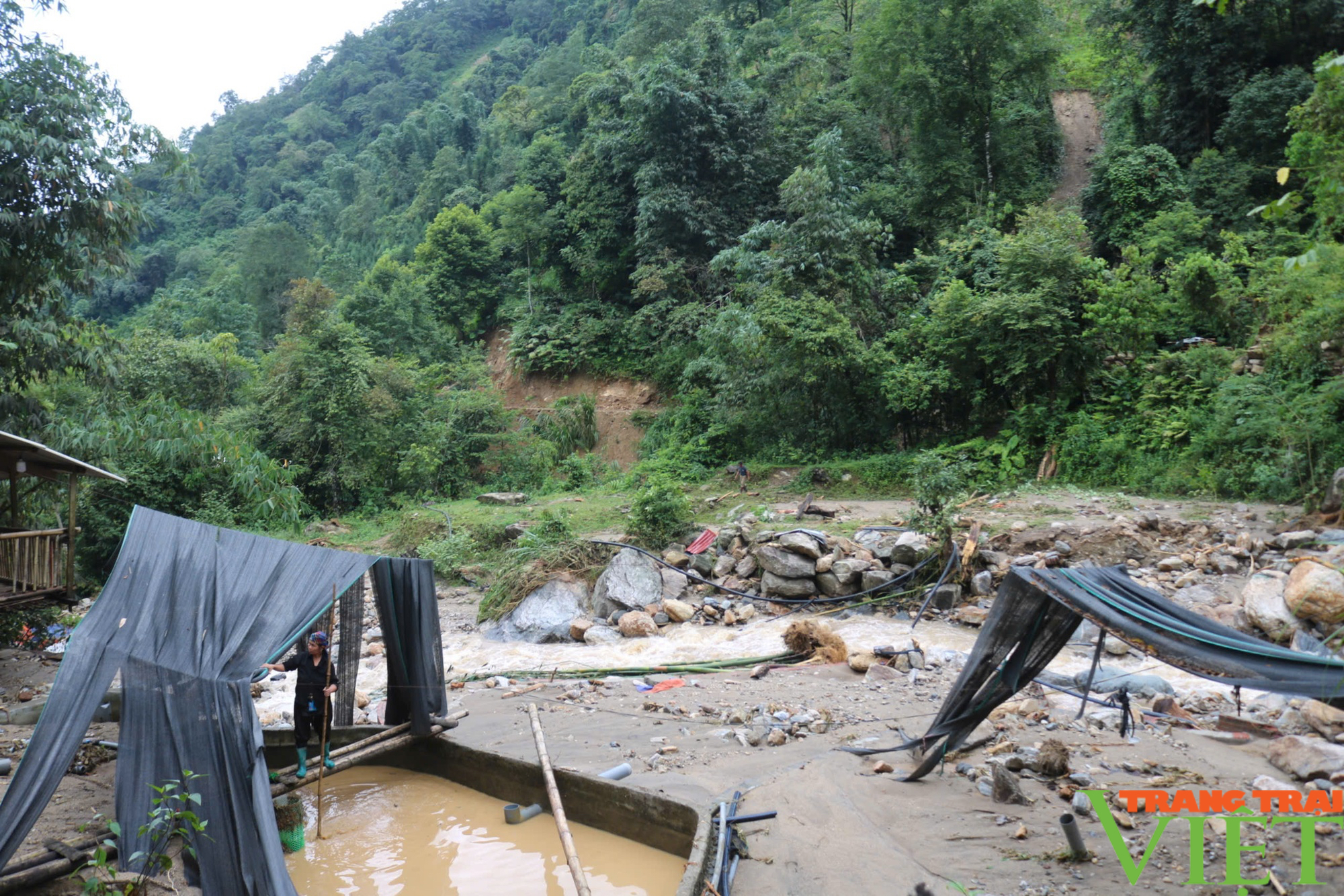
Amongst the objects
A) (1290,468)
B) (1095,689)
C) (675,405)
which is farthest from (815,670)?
(675,405)

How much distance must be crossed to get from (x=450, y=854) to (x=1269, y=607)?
26.3ft

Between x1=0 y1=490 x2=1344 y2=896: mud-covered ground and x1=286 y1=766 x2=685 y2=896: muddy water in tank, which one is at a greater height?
x1=0 y1=490 x2=1344 y2=896: mud-covered ground

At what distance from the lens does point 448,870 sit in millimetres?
5758

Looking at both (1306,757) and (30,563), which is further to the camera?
(30,563)

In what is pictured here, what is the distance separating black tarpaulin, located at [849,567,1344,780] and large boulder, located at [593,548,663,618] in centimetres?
637

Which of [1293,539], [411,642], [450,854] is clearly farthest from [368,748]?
[1293,539]

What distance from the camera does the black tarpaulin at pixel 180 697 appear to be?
4340 millimetres

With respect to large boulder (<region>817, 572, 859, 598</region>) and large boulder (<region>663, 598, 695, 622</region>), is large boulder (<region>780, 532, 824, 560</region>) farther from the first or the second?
large boulder (<region>663, 598, 695, 622</region>)

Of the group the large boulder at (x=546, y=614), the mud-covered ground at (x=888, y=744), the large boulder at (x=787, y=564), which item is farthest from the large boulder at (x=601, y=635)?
the large boulder at (x=787, y=564)

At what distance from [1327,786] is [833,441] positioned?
1295 cm

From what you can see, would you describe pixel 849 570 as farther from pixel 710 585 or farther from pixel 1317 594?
pixel 1317 594

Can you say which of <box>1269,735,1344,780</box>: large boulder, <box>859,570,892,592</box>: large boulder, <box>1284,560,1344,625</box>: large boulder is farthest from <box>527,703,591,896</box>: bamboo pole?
<box>1284,560,1344,625</box>: large boulder

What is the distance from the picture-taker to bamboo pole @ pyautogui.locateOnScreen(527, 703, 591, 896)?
4188 millimetres

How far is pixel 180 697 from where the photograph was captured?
460 centimetres
